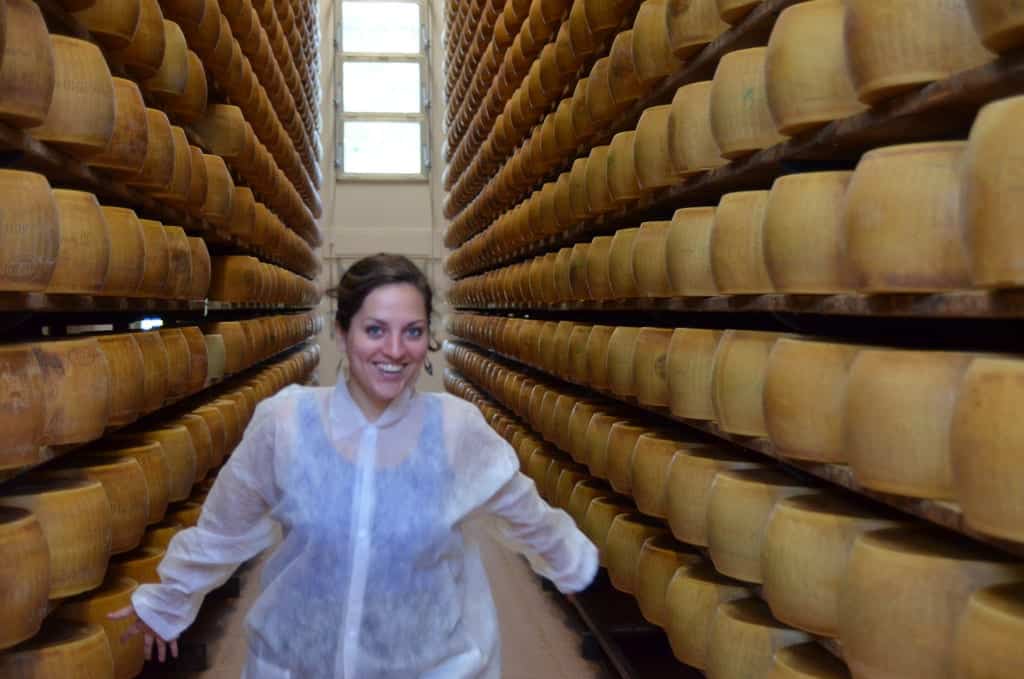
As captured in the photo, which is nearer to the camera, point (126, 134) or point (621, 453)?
point (126, 134)

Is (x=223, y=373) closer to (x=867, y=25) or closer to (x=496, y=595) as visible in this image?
(x=496, y=595)

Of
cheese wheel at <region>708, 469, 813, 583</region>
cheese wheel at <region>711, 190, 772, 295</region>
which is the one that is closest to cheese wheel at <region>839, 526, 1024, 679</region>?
cheese wheel at <region>708, 469, 813, 583</region>

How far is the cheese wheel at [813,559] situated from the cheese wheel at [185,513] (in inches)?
76.2

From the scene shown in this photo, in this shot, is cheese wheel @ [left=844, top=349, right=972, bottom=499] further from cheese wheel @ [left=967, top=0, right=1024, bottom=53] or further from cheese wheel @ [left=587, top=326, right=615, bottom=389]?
cheese wheel @ [left=587, top=326, right=615, bottom=389]

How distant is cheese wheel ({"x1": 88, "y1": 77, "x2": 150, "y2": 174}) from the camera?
245 centimetres

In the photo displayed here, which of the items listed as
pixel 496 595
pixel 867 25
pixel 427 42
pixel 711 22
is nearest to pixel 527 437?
pixel 496 595

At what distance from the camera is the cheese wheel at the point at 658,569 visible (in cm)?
272

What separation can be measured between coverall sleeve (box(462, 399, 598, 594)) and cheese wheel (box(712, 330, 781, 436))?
1.47ft

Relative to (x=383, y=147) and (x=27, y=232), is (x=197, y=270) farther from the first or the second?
(x=383, y=147)

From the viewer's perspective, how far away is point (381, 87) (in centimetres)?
1105

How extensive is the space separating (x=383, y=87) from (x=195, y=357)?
7996 millimetres

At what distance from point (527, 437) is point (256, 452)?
3.45 m

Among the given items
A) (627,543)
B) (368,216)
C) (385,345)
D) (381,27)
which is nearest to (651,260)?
(627,543)

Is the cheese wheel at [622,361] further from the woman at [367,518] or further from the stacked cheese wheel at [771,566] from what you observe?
the woman at [367,518]
